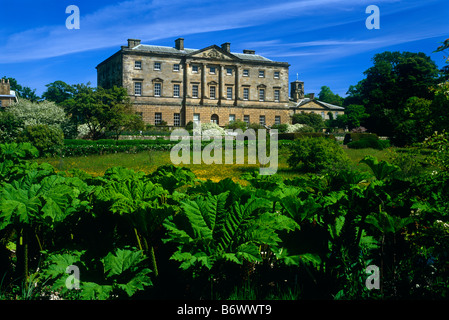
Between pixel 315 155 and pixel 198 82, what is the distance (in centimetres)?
3826

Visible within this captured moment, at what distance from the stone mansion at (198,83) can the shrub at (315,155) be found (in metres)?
35.5

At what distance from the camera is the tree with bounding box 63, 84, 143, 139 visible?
1405 inches

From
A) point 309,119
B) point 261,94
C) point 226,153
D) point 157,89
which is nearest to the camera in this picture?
point 226,153

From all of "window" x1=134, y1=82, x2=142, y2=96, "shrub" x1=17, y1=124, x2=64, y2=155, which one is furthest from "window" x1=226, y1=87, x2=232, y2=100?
"shrub" x1=17, y1=124, x2=64, y2=155

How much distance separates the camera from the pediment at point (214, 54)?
2065 inches

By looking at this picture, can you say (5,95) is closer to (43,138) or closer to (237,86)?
(237,86)

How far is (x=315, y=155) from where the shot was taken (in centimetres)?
1705

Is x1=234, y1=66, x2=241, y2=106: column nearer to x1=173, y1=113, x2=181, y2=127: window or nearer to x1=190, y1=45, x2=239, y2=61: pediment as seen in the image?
x1=190, y1=45, x2=239, y2=61: pediment

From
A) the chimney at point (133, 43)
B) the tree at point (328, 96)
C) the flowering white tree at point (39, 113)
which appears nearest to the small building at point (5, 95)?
the chimney at point (133, 43)

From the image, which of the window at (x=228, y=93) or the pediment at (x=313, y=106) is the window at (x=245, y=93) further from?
the pediment at (x=313, y=106)

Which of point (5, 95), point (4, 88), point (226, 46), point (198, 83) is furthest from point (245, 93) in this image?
point (4, 88)

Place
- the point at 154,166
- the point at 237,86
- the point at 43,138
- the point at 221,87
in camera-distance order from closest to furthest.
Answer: the point at 154,166 → the point at 43,138 → the point at 221,87 → the point at 237,86

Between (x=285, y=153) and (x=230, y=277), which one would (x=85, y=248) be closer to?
(x=230, y=277)

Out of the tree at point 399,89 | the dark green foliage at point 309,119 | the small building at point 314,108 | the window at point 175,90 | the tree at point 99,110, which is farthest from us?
the small building at point 314,108
